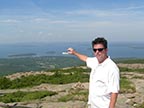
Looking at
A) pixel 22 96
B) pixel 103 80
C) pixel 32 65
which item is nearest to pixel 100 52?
A: pixel 103 80

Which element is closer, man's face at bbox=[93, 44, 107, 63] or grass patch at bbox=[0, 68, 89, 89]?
man's face at bbox=[93, 44, 107, 63]

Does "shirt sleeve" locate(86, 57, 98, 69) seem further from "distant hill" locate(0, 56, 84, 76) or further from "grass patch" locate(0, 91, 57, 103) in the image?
"distant hill" locate(0, 56, 84, 76)

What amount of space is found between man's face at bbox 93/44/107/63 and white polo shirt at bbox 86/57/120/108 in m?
0.10

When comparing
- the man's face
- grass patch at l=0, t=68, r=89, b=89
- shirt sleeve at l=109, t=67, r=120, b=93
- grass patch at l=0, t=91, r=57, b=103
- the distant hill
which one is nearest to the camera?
shirt sleeve at l=109, t=67, r=120, b=93

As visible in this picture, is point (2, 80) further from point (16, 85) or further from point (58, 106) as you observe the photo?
point (58, 106)

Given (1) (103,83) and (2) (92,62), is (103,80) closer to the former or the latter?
(1) (103,83)

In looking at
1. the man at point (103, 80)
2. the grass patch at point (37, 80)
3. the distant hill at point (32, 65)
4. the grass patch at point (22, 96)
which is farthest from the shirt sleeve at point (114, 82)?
the distant hill at point (32, 65)

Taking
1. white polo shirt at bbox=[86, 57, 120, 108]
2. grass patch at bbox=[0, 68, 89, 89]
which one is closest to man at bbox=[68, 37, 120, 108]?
white polo shirt at bbox=[86, 57, 120, 108]

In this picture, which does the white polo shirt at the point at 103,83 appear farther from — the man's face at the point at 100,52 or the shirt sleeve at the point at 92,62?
the shirt sleeve at the point at 92,62

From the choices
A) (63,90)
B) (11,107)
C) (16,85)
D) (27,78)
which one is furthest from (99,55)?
(27,78)

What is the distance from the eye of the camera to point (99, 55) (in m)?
7.77

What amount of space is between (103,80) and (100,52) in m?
0.59

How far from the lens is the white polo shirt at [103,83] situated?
7.55m

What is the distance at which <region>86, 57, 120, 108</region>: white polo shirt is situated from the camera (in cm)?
755
